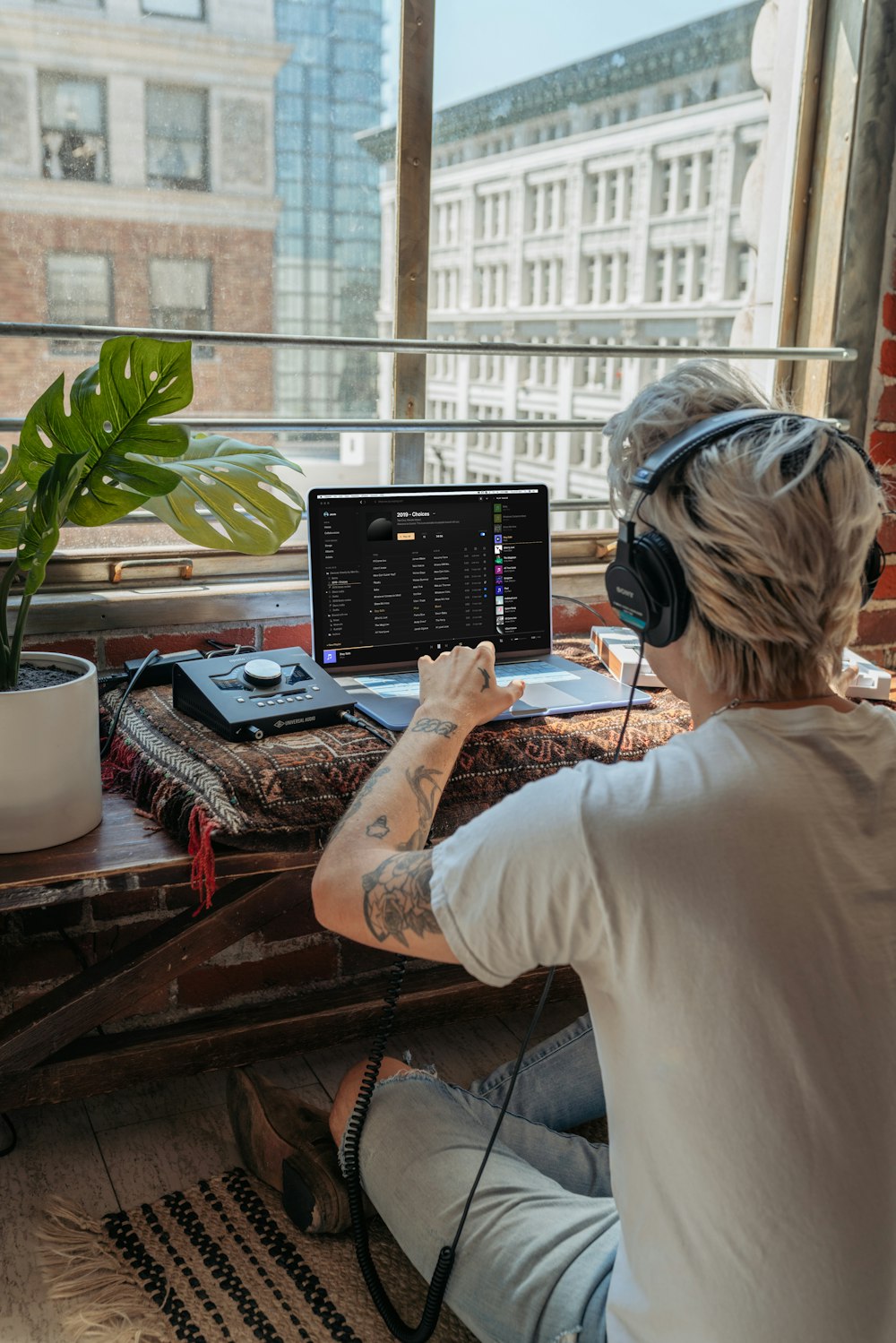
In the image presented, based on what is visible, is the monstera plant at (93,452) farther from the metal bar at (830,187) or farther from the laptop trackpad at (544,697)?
the metal bar at (830,187)

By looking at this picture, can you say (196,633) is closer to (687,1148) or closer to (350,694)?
(350,694)

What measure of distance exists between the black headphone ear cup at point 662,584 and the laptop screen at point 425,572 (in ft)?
2.54

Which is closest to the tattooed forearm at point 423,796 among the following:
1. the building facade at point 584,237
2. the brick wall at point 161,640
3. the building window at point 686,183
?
the brick wall at point 161,640

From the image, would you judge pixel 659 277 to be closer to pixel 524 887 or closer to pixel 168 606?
pixel 168 606

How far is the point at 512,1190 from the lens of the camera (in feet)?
4.17

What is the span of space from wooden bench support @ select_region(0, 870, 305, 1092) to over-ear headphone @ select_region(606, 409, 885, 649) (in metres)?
0.70

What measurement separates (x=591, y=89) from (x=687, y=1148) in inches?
74.7

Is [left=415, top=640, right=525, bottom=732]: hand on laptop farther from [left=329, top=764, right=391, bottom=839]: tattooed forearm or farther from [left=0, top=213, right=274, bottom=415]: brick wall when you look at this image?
[left=0, top=213, right=274, bottom=415]: brick wall

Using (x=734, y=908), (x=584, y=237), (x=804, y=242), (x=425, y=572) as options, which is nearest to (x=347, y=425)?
(x=425, y=572)

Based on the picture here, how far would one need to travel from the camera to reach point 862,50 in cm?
214

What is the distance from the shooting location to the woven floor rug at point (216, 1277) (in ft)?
4.63

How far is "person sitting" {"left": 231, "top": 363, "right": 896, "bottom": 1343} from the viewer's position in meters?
0.80

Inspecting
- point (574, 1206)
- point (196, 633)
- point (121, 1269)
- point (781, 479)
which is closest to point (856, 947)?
point (781, 479)

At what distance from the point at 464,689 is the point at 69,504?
501 millimetres
